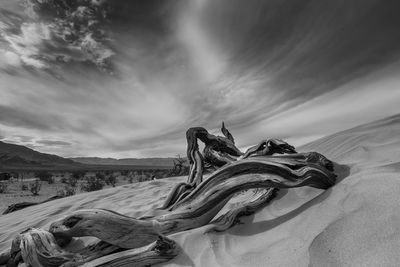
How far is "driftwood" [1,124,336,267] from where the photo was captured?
213cm

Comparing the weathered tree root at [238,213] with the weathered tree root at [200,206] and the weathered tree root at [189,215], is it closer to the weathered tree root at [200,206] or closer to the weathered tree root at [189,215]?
the weathered tree root at [189,215]

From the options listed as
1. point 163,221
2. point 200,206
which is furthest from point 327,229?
point 163,221

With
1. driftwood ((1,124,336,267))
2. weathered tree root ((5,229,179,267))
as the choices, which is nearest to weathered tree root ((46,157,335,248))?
driftwood ((1,124,336,267))

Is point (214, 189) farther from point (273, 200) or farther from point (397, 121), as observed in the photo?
point (397, 121)

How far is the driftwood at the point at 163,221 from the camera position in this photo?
6.99 ft

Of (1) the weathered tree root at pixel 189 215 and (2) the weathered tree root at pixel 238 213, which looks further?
(2) the weathered tree root at pixel 238 213

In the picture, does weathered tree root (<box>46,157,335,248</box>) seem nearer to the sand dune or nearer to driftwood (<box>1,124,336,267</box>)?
driftwood (<box>1,124,336,267</box>)

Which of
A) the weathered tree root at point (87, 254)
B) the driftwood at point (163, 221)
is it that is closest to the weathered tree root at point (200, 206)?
the driftwood at point (163, 221)

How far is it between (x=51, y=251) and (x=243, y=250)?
1.70m

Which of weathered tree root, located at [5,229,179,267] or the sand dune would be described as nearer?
the sand dune

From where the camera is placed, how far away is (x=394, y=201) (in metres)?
1.89

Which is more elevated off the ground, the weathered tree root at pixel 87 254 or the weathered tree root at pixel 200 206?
the weathered tree root at pixel 200 206

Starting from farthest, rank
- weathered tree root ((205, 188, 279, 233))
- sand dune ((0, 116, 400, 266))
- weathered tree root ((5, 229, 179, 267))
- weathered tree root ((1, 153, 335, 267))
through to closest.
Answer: weathered tree root ((205, 188, 279, 233)) → weathered tree root ((1, 153, 335, 267)) → weathered tree root ((5, 229, 179, 267)) → sand dune ((0, 116, 400, 266))

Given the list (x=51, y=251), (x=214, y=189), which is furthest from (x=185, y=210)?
(x=51, y=251)
